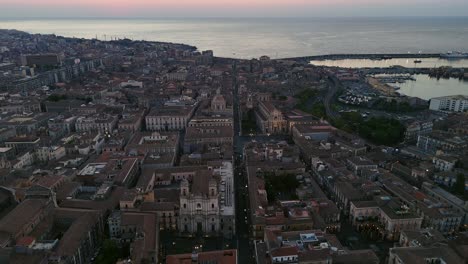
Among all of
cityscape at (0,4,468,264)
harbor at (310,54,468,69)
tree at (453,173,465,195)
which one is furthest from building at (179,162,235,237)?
harbor at (310,54,468,69)

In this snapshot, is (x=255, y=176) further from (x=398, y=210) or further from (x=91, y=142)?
(x=91, y=142)

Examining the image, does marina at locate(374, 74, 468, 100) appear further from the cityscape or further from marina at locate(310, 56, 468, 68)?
marina at locate(310, 56, 468, 68)

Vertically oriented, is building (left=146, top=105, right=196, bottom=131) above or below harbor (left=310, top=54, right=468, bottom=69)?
below

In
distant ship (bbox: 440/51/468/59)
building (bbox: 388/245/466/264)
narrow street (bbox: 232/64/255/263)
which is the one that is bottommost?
narrow street (bbox: 232/64/255/263)

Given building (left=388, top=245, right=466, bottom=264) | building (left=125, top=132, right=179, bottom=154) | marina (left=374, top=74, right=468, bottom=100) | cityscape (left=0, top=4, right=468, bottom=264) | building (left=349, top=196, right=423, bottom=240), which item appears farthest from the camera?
marina (left=374, top=74, right=468, bottom=100)

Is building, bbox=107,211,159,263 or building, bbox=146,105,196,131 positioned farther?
building, bbox=146,105,196,131

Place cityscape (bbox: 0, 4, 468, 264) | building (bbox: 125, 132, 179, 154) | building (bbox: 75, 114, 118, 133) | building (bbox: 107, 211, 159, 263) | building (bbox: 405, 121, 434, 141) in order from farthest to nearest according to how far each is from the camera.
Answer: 1. building (bbox: 75, 114, 118, 133)
2. building (bbox: 405, 121, 434, 141)
3. building (bbox: 125, 132, 179, 154)
4. cityscape (bbox: 0, 4, 468, 264)
5. building (bbox: 107, 211, 159, 263)

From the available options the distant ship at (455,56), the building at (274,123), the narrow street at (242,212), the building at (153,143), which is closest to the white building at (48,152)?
the building at (153,143)

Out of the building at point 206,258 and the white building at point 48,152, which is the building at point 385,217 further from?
the white building at point 48,152
